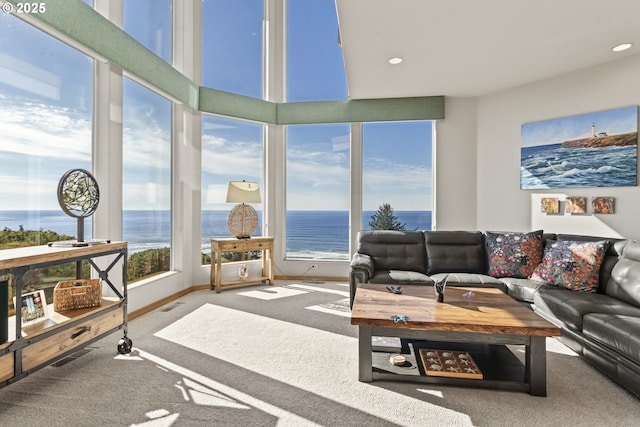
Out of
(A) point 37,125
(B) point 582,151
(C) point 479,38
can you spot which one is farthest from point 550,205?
(A) point 37,125

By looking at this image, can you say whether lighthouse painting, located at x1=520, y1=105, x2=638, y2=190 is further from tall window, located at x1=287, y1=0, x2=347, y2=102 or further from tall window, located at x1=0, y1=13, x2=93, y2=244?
tall window, located at x1=0, y1=13, x2=93, y2=244

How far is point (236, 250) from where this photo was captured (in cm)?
478

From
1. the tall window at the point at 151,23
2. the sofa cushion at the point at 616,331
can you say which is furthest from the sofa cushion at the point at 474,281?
the tall window at the point at 151,23

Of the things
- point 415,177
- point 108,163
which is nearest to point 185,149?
point 108,163

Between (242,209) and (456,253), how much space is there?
295 cm

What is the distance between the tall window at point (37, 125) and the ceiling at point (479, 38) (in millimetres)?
2371

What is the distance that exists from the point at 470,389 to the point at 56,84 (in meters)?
3.88

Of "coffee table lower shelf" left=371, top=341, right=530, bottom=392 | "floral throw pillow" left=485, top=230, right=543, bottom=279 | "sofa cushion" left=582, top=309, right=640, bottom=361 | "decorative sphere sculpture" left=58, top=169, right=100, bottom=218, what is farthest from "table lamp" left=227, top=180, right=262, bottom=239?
"sofa cushion" left=582, top=309, right=640, bottom=361

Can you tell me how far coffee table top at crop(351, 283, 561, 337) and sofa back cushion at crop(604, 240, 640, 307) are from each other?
1.00 m

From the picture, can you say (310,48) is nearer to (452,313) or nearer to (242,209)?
(242,209)

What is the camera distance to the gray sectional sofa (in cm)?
228

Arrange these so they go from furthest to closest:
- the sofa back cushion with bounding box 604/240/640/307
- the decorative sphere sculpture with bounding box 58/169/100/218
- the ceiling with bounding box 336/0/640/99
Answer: the sofa back cushion with bounding box 604/240/640/307, the ceiling with bounding box 336/0/640/99, the decorative sphere sculpture with bounding box 58/169/100/218

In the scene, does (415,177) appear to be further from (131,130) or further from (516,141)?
(131,130)

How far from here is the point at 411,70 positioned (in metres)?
3.94
